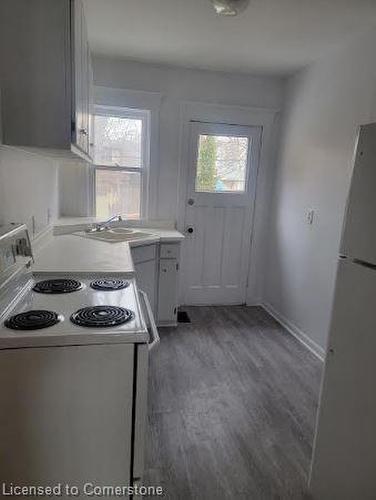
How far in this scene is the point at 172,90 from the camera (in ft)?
11.1

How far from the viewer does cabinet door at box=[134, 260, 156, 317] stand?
2.94m

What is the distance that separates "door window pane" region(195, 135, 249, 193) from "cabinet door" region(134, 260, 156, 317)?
108cm

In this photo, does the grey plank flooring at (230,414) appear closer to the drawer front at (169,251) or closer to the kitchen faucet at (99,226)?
the drawer front at (169,251)

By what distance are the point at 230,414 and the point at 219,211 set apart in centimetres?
218

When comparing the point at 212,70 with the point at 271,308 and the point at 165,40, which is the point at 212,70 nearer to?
the point at 165,40

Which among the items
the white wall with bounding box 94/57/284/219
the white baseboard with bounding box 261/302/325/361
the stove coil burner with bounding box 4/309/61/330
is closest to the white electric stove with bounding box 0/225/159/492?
the stove coil burner with bounding box 4/309/61/330

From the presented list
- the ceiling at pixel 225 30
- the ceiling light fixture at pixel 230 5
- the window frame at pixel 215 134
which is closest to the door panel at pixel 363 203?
the ceiling light fixture at pixel 230 5

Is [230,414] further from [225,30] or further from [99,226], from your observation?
[225,30]

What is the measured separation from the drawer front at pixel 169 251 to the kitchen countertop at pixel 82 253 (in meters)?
0.04

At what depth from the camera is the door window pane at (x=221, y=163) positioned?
360 cm

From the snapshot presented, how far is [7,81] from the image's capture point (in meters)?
1.46

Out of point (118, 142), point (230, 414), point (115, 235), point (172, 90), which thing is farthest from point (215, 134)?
point (230, 414)

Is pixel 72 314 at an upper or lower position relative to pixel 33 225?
lower

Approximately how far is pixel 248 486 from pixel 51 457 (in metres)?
0.98
